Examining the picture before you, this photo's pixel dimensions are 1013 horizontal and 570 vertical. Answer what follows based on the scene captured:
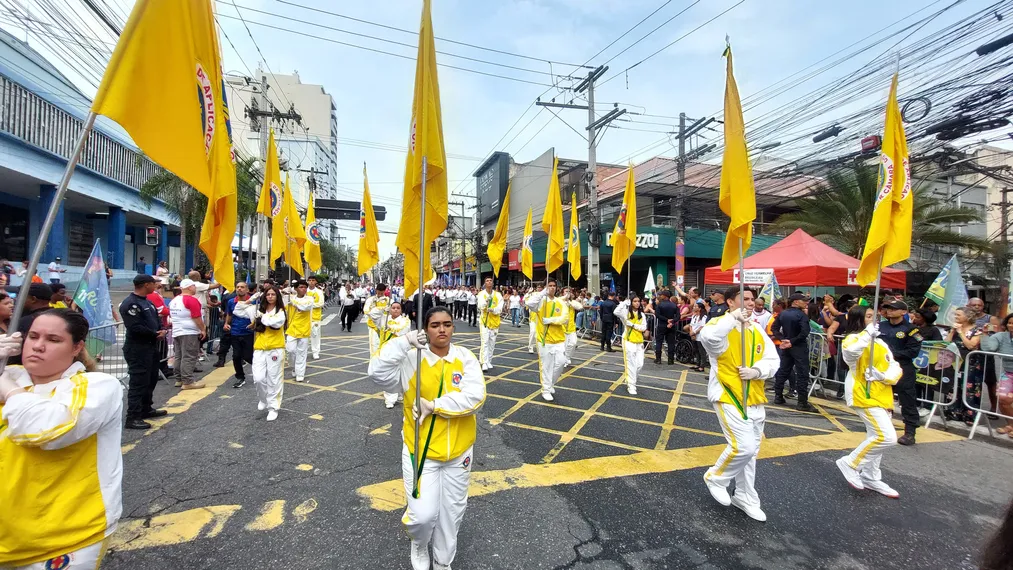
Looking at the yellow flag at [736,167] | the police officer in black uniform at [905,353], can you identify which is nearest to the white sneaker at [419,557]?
the yellow flag at [736,167]

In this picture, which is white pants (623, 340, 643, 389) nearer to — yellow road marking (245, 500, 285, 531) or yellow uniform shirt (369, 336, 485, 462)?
yellow uniform shirt (369, 336, 485, 462)

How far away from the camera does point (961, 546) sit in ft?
10.8

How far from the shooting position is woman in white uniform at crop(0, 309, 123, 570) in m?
1.77

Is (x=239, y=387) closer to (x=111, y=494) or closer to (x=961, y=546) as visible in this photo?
(x=111, y=494)

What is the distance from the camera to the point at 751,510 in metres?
3.60

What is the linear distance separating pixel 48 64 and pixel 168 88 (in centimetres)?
2108

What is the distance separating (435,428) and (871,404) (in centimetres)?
413

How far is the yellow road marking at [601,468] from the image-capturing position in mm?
3840

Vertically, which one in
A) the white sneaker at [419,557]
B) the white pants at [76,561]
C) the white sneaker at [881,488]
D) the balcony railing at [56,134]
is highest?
the balcony railing at [56,134]

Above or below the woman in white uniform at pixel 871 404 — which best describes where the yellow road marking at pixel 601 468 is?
below

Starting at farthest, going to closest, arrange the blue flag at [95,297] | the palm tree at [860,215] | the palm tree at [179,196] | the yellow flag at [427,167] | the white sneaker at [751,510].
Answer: the palm tree at [179,196] → the palm tree at [860,215] → the blue flag at [95,297] → the white sneaker at [751,510] → the yellow flag at [427,167]

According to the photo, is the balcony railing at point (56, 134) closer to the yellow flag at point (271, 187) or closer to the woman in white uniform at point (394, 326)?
the yellow flag at point (271, 187)

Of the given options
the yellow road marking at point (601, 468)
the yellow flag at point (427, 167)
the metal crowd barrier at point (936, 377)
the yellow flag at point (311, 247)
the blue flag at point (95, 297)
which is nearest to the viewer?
the yellow flag at point (427, 167)

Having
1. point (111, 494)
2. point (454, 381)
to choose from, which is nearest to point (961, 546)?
point (454, 381)
